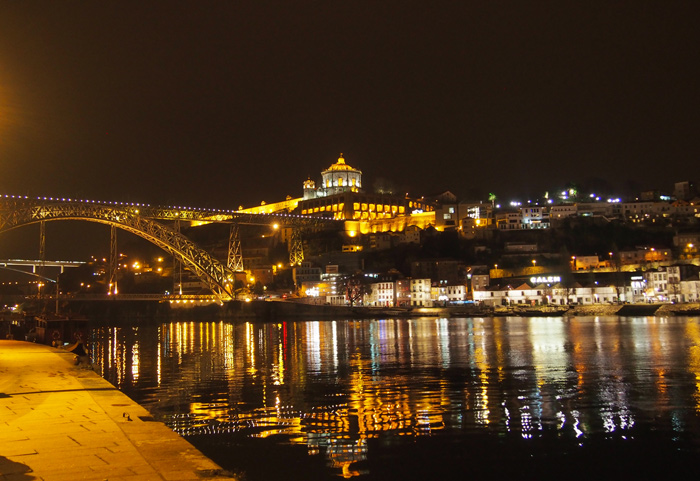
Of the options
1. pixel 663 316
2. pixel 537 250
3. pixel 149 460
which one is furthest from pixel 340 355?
pixel 537 250

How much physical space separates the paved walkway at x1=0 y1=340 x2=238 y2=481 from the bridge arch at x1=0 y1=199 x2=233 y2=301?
130ft

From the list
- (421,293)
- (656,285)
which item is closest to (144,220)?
(421,293)

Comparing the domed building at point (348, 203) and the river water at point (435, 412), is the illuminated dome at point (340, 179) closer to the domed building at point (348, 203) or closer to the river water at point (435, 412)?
the domed building at point (348, 203)

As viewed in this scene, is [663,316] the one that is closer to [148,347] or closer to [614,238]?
[614,238]

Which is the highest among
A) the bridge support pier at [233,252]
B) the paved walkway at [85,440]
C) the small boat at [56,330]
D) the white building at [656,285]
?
the bridge support pier at [233,252]

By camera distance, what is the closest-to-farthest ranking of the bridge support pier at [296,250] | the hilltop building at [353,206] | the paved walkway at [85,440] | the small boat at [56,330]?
1. the paved walkway at [85,440]
2. the small boat at [56,330]
3. the bridge support pier at [296,250]
4. the hilltop building at [353,206]

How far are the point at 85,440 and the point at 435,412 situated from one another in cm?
580

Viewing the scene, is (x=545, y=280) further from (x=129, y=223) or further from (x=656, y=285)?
(x=129, y=223)

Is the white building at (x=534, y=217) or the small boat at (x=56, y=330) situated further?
the white building at (x=534, y=217)

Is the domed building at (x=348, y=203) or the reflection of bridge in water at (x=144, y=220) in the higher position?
the domed building at (x=348, y=203)

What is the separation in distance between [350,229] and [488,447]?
76.6 m

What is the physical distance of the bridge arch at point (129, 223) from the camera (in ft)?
150

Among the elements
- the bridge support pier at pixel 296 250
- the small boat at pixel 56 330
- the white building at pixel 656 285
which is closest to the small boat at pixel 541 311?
the white building at pixel 656 285

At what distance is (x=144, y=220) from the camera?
53.6 m
